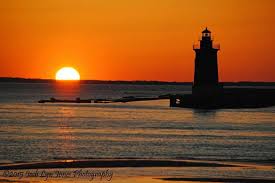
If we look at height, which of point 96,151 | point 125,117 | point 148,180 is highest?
point 125,117

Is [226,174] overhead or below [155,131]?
below

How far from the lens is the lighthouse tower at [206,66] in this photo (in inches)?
2916

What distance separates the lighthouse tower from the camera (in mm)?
74062

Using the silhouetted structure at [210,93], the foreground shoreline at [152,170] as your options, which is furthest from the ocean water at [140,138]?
the silhouetted structure at [210,93]

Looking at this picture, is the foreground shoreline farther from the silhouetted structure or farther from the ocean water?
the silhouetted structure

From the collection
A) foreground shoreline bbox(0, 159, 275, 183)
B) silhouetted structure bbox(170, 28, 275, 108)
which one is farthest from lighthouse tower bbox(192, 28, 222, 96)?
foreground shoreline bbox(0, 159, 275, 183)

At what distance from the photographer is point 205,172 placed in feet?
96.7

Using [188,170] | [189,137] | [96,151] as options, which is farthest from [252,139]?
[188,170]

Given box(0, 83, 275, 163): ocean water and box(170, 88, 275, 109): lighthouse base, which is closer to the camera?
box(0, 83, 275, 163): ocean water

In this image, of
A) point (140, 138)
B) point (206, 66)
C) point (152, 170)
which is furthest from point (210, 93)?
point (152, 170)

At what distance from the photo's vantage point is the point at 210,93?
79.9 m

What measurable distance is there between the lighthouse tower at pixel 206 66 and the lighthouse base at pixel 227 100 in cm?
187

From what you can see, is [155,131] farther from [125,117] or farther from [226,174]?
[226,174]

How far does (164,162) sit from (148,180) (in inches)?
220
